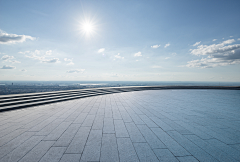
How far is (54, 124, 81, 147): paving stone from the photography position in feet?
13.4

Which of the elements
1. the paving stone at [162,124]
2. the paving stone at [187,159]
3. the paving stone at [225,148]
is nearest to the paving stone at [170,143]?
the paving stone at [187,159]

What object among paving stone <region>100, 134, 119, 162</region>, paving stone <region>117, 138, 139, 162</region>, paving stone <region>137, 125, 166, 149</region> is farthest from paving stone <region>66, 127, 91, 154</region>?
paving stone <region>137, 125, 166, 149</region>

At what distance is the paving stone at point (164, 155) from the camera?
129 inches

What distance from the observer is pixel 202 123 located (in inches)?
235

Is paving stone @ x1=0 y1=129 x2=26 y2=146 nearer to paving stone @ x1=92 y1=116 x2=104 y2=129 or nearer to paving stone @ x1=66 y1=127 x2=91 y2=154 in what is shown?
paving stone @ x1=66 y1=127 x2=91 y2=154

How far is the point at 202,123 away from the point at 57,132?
7875 millimetres

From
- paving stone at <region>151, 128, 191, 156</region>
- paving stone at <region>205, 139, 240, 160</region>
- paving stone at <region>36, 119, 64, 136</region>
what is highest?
paving stone at <region>36, 119, 64, 136</region>

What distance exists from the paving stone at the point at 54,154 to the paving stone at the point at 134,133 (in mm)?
2723

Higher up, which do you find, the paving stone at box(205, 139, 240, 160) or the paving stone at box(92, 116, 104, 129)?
the paving stone at box(92, 116, 104, 129)

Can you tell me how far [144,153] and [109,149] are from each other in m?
1.25

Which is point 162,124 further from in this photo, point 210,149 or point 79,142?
point 79,142

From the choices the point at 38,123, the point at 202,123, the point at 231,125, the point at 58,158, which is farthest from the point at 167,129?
the point at 38,123

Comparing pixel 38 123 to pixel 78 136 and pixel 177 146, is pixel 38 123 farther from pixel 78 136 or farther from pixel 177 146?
pixel 177 146

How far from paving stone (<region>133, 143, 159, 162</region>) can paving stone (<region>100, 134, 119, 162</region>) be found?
0.78 meters
